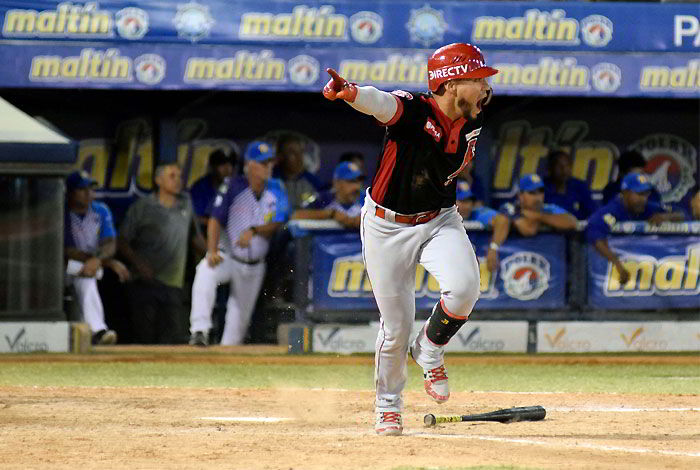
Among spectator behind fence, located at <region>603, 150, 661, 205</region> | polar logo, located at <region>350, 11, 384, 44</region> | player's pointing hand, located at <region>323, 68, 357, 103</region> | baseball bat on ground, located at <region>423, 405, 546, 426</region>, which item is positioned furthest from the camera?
spectator behind fence, located at <region>603, 150, 661, 205</region>

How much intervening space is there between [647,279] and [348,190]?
2.84 m

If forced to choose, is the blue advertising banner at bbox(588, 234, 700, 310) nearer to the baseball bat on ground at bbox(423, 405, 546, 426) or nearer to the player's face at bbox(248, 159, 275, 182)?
the player's face at bbox(248, 159, 275, 182)

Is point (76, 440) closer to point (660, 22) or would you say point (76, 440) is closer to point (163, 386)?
point (163, 386)

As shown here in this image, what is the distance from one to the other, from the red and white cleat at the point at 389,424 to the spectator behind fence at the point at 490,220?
18.8ft

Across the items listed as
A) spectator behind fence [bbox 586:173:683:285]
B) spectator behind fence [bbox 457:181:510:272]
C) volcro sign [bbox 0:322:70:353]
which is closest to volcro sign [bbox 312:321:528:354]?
spectator behind fence [bbox 457:181:510:272]

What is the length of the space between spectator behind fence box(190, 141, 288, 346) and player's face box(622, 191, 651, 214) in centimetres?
316

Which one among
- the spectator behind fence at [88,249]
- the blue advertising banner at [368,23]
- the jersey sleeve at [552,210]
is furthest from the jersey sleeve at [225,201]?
the jersey sleeve at [552,210]

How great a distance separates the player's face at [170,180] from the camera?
527 inches

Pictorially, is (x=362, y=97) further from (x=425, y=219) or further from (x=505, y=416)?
(x=505, y=416)

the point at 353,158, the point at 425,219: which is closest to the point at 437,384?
the point at 425,219

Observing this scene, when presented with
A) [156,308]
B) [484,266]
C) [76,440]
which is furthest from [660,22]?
[76,440]

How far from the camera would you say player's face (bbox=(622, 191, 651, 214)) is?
43.2ft

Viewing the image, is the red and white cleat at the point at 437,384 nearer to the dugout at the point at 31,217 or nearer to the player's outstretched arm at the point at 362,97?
the player's outstretched arm at the point at 362,97

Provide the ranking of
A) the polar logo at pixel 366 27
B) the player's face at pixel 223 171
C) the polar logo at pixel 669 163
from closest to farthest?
the polar logo at pixel 366 27, the player's face at pixel 223 171, the polar logo at pixel 669 163
